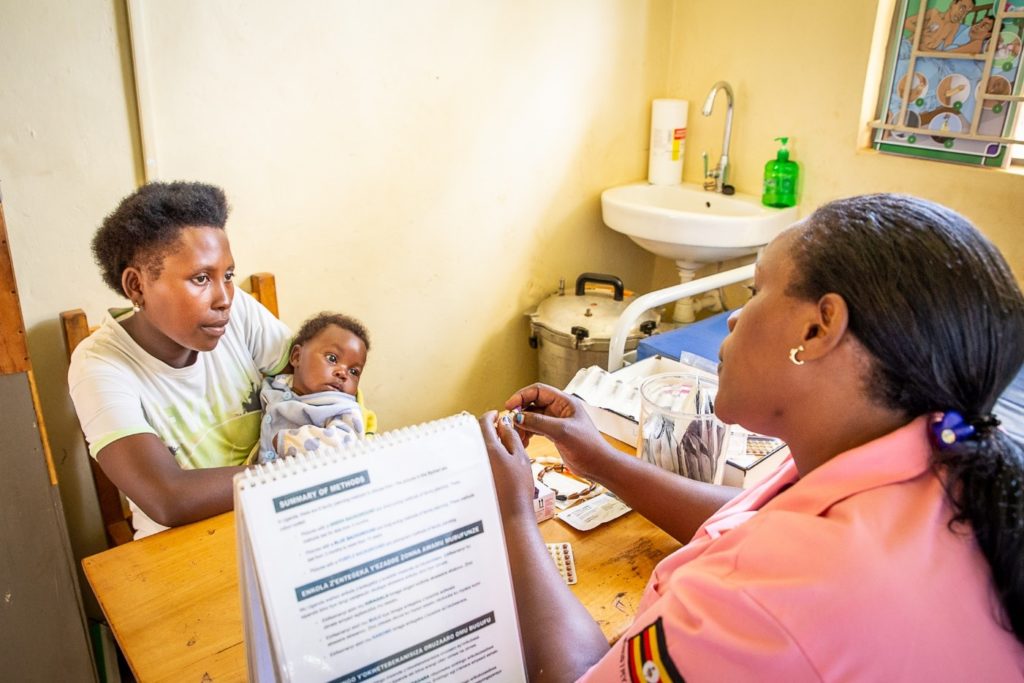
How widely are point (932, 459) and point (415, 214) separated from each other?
2113mm

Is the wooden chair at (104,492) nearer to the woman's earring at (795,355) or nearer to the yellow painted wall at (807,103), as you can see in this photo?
the woman's earring at (795,355)

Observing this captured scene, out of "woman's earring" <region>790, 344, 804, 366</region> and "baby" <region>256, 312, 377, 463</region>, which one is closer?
"woman's earring" <region>790, 344, 804, 366</region>

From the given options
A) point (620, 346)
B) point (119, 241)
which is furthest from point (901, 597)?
point (119, 241)

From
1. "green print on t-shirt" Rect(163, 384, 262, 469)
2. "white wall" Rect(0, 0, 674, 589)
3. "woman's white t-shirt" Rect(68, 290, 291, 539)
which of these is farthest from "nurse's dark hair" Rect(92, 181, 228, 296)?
"white wall" Rect(0, 0, 674, 589)

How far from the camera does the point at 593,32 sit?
2883 mm

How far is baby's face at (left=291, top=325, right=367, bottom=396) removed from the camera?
5.86ft

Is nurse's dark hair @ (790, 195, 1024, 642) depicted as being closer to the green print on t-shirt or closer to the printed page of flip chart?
the printed page of flip chart

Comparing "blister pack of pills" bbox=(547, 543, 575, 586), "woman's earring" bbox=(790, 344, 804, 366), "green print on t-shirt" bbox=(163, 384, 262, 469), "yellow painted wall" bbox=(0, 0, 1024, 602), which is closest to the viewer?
"woman's earring" bbox=(790, 344, 804, 366)

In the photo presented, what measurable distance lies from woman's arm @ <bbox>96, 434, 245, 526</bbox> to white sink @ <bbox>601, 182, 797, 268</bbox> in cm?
187

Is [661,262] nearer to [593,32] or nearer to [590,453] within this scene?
[593,32]

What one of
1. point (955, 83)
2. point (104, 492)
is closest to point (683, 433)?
point (104, 492)

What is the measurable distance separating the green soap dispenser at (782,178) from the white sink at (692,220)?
0.15 feet

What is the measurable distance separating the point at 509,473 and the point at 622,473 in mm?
305

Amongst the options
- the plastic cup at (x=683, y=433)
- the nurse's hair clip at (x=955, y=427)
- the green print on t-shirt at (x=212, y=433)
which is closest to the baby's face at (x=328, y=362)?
the green print on t-shirt at (x=212, y=433)
